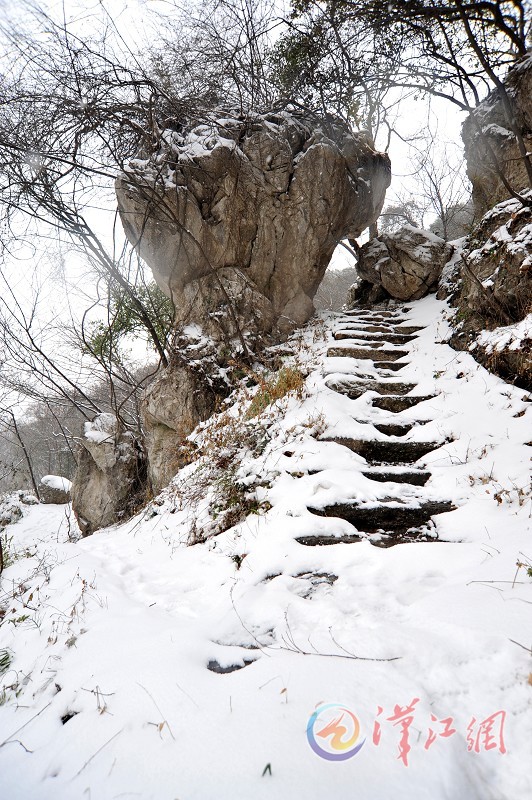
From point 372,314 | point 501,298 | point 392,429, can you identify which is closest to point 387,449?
point 392,429

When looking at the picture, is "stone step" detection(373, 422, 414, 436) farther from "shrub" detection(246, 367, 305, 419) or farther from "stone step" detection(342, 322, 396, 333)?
"stone step" detection(342, 322, 396, 333)

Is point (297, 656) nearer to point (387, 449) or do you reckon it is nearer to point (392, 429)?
point (387, 449)

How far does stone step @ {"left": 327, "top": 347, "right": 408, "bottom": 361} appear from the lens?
593 centimetres

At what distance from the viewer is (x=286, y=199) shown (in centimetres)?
784

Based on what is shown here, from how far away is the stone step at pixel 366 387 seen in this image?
4.73 metres

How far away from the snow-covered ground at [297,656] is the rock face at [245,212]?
5132 mm

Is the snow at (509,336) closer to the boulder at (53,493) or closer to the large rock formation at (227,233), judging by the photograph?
the large rock formation at (227,233)

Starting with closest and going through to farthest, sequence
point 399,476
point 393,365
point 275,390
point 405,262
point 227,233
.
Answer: point 399,476
point 275,390
point 393,365
point 227,233
point 405,262

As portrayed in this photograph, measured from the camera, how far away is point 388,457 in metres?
3.63

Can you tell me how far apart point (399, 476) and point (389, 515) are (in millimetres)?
631

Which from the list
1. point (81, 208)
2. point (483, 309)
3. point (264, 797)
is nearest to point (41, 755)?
point (264, 797)

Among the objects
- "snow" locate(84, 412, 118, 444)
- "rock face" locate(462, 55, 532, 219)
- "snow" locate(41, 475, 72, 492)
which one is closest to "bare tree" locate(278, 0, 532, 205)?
"rock face" locate(462, 55, 532, 219)

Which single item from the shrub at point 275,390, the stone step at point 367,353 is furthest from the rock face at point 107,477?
the stone step at point 367,353

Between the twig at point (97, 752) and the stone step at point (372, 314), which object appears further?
the stone step at point (372, 314)
